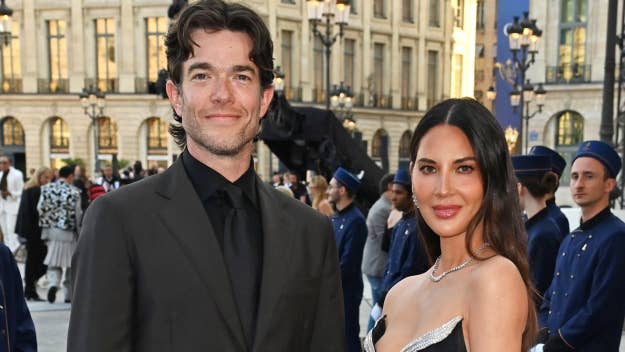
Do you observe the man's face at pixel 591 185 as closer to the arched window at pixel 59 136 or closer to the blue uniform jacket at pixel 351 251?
the blue uniform jacket at pixel 351 251

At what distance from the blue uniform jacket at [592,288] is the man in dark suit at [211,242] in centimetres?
196

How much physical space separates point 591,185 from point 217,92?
114 inches

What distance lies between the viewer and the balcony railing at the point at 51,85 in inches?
1393

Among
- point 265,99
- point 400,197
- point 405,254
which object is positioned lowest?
point 405,254

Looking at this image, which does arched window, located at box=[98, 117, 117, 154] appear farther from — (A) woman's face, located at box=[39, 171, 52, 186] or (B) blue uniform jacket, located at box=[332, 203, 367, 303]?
(B) blue uniform jacket, located at box=[332, 203, 367, 303]

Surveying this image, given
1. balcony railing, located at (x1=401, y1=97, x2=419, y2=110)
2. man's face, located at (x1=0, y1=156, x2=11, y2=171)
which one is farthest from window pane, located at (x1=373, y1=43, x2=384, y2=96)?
man's face, located at (x1=0, y1=156, x2=11, y2=171)

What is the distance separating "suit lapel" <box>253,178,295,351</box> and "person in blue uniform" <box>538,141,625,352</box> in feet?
7.12

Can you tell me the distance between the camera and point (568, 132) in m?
26.7

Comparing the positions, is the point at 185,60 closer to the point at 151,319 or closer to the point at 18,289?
the point at 151,319

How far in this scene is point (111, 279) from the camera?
68.7 inches

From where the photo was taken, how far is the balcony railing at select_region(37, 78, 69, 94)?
35.4 meters

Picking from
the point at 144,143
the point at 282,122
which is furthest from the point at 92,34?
the point at 282,122

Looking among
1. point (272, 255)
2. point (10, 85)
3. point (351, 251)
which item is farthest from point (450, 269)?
point (10, 85)

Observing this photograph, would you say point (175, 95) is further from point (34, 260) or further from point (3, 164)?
point (3, 164)
